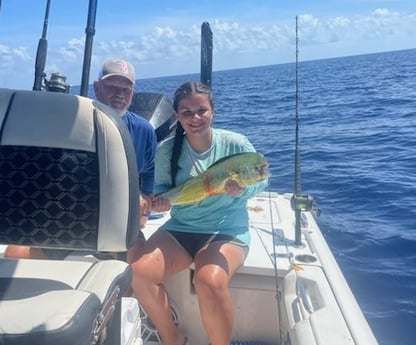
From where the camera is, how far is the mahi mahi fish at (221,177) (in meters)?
2.36

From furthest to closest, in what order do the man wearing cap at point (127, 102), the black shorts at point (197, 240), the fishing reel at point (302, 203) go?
the man wearing cap at point (127, 102) → the fishing reel at point (302, 203) → the black shorts at point (197, 240)

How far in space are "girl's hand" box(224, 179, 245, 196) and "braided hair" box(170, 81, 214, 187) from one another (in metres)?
0.48

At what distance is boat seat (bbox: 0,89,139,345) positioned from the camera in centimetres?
207

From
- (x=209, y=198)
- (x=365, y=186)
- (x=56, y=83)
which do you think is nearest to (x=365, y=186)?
(x=365, y=186)

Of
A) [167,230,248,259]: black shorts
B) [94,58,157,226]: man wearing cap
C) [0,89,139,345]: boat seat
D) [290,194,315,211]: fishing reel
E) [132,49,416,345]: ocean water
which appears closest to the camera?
[0,89,139,345]: boat seat

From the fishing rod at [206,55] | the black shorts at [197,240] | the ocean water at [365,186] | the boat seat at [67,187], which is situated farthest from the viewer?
the fishing rod at [206,55]

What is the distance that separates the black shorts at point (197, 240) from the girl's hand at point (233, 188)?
0.34m

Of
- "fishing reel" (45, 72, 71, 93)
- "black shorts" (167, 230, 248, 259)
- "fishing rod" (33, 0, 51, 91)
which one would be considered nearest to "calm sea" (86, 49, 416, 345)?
"black shorts" (167, 230, 248, 259)

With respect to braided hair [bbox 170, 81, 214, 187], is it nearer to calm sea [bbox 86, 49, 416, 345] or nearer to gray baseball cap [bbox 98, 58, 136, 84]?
gray baseball cap [bbox 98, 58, 136, 84]

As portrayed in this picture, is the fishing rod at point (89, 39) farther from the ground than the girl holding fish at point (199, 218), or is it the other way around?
the fishing rod at point (89, 39)

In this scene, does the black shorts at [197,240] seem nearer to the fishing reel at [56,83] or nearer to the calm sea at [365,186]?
the fishing reel at [56,83]

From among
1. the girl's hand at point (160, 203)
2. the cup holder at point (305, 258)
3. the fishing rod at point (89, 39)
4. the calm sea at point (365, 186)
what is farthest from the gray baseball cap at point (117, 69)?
the calm sea at point (365, 186)

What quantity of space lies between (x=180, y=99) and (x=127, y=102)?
1.86 feet

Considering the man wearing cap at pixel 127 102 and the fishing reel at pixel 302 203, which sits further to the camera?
the man wearing cap at pixel 127 102
